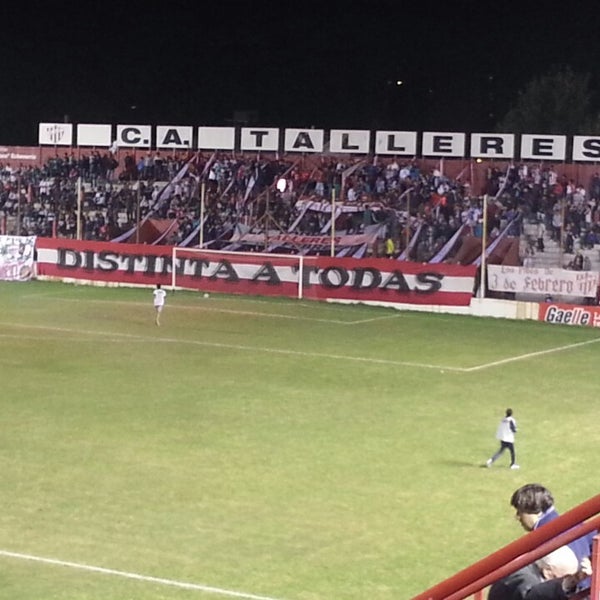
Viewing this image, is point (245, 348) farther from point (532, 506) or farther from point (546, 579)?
point (546, 579)

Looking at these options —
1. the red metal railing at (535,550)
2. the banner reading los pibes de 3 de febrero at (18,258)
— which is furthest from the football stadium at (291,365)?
the banner reading los pibes de 3 de febrero at (18,258)

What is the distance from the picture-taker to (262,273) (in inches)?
1681

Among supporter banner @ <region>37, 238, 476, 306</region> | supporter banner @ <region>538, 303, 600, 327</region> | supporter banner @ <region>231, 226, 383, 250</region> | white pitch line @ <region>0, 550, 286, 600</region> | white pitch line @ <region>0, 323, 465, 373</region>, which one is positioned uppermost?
supporter banner @ <region>231, 226, 383, 250</region>

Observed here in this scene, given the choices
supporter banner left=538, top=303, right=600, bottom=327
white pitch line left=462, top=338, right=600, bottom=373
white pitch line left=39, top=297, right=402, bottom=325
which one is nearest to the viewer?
white pitch line left=462, top=338, right=600, bottom=373

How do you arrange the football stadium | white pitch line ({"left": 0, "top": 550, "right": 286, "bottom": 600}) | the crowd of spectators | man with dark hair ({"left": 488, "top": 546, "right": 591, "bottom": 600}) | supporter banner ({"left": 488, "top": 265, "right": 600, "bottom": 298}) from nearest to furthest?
1. man with dark hair ({"left": 488, "top": 546, "right": 591, "bottom": 600})
2. white pitch line ({"left": 0, "top": 550, "right": 286, "bottom": 600})
3. the football stadium
4. supporter banner ({"left": 488, "top": 265, "right": 600, "bottom": 298})
5. the crowd of spectators

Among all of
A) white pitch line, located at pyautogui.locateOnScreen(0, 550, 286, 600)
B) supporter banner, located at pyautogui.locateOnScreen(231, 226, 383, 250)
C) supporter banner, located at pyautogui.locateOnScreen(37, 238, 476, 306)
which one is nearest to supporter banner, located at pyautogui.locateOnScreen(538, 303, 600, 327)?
supporter banner, located at pyautogui.locateOnScreen(37, 238, 476, 306)

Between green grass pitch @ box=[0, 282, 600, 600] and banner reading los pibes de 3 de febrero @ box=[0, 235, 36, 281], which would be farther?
banner reading los pibes de 3 de febrero @ box=[0, 235, 36, 281]

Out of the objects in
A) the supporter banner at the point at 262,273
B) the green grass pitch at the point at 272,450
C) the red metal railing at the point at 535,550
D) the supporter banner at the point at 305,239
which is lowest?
the green grass pitch at the point at 272,450

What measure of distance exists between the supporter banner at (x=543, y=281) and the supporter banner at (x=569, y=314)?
82 centimetres

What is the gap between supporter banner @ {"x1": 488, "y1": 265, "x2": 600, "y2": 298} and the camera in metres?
37.5

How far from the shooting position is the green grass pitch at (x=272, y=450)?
14.1 m

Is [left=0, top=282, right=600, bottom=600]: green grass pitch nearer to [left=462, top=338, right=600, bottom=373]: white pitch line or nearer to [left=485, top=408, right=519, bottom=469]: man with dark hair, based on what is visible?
[left=462, top=338, right=600, bottom=373]: white pitch line

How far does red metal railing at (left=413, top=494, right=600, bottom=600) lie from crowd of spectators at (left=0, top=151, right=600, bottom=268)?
34800 mm

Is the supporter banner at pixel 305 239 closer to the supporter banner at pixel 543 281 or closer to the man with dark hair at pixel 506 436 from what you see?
the supporter banner at pixel 543 281
